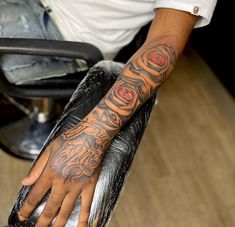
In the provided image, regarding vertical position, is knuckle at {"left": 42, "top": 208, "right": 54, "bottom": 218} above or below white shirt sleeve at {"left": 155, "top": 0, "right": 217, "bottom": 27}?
below

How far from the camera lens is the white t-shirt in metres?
0.88

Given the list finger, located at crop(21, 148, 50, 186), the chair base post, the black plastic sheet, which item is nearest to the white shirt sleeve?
the black plastic sheet

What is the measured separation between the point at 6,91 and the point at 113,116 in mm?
329

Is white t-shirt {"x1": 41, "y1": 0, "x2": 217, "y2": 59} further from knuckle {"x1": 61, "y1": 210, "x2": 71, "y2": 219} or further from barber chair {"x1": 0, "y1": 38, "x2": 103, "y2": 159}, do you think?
knuckle {"x1": 61, "y1": 210, "x2": 71, "y2": 219}

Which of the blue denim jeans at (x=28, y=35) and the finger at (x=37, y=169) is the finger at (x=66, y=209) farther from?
the blue denim jeans at (x=28, y=35)

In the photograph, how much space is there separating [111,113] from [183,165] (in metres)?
0.78

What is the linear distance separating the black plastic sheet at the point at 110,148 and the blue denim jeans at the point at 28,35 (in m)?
0.15

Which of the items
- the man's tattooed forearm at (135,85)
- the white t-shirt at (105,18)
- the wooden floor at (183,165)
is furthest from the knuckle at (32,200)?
the wooden floor at (183,165)

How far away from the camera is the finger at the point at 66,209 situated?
688 mm

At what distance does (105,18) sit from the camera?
91 cm

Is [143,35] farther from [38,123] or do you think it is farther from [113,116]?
[38,123]

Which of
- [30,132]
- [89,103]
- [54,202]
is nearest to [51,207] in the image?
[54,202]

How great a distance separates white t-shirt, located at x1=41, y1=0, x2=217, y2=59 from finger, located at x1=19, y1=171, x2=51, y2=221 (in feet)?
1.33

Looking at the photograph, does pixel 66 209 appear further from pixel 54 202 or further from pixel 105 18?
pixel 105 18
